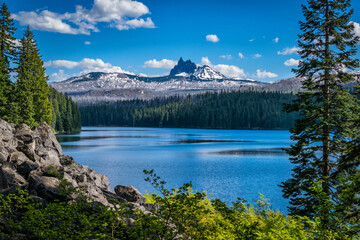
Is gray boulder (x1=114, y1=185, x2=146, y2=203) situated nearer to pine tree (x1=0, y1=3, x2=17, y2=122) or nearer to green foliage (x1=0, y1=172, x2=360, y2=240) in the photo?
green foliage (x1=0, y1=172, x2=360, y2=240)

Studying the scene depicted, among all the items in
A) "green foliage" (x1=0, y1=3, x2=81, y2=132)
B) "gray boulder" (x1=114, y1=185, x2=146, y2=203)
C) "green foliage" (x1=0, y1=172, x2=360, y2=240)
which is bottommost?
"gray boulder" (x1=114, y1=185, x2=146, y2=203)

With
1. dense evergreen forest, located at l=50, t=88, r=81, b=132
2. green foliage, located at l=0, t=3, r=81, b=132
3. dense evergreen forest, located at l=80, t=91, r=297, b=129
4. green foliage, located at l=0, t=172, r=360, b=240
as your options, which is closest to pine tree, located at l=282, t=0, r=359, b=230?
green foliage, located at l=0, t=172, r=360, b=240

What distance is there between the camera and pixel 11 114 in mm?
40125

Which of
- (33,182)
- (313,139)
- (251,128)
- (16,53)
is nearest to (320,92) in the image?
(313,139)

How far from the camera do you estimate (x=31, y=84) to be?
162ft

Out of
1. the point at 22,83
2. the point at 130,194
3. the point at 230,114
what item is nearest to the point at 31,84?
the point at 22,83

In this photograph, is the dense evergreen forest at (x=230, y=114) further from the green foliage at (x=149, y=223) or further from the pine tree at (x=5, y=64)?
the green foliage at (x=149, y=223)

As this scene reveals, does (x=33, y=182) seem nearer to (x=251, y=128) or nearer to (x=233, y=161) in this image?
(x=233, y=161)

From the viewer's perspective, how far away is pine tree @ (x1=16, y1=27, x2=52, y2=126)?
45344mm

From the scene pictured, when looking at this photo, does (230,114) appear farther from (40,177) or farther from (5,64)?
(40,177)

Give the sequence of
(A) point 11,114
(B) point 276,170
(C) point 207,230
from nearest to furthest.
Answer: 1. (C) point 207,230
2. (B) point 276,170
3. (A) point 11,114

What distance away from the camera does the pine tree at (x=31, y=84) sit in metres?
45.3

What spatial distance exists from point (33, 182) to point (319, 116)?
12074 mm

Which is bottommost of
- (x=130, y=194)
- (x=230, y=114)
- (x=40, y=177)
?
(x=130, y=194)
